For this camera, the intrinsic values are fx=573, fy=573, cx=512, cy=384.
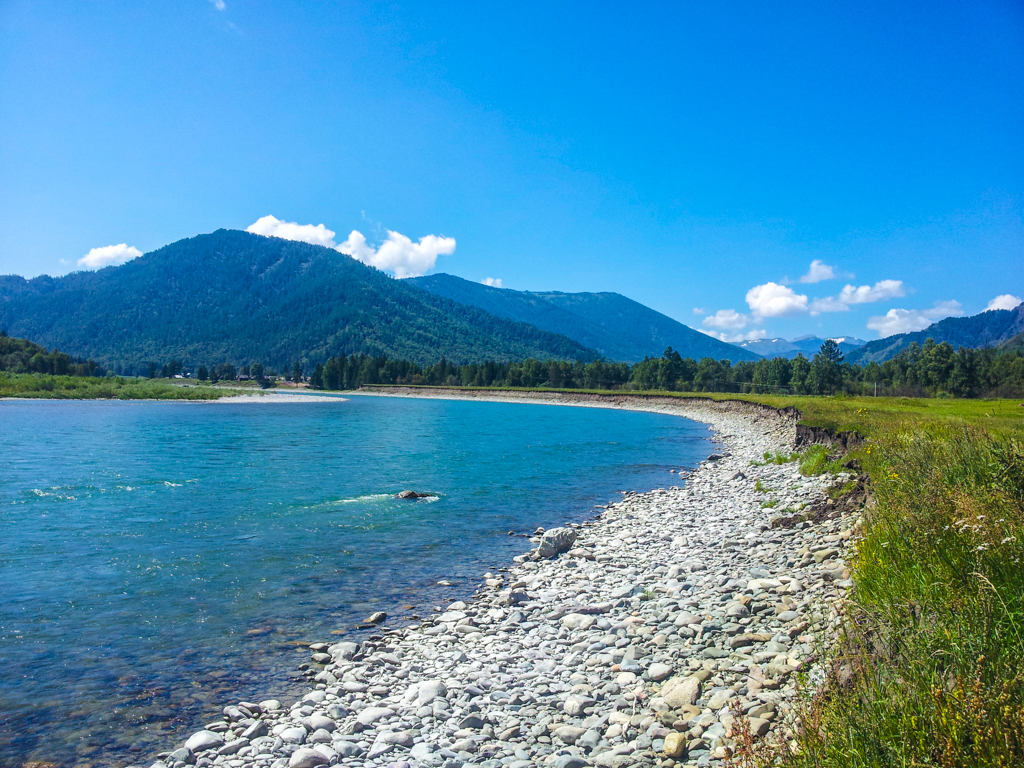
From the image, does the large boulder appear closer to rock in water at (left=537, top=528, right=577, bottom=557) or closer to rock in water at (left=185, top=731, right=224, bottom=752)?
rock in water at (left=185, top=731, right=224, bottom=752)

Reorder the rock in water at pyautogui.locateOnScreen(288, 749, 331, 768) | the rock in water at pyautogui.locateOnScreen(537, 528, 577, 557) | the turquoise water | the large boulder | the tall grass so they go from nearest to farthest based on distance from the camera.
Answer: the tall grass → the rock in water at pyautogui.locateOnScreen(288, 749, 331, 768) → the large boulder → the turquoise water → the rock in water at pyautogui.locateOnScreen(537, 528, 577, 557)

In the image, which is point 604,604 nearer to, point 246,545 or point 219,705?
point 219,705

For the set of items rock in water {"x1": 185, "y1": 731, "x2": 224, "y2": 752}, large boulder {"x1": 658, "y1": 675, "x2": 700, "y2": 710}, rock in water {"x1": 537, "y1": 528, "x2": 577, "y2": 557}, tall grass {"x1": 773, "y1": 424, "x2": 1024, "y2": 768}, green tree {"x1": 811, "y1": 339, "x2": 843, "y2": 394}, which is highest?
green tree {"x1": 811, "y1": 339, "x2": 843, "y2": 394}

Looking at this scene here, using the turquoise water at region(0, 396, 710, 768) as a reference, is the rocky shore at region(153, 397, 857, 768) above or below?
above

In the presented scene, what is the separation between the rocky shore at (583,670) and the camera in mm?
6391

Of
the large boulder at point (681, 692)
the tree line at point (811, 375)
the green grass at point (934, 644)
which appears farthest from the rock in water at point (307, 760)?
the tree line at point (811, 375)

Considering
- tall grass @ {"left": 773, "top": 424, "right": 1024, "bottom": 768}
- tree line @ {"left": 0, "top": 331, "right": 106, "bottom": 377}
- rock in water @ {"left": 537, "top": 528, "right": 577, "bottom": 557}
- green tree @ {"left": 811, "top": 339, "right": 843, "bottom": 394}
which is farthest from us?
tree line @ {"left": 0, "top": 331, "right": 106, "bottom": 377}

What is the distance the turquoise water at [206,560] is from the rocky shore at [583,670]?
1030 mm

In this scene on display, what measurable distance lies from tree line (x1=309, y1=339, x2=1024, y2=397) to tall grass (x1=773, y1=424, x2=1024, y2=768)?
3268 inches

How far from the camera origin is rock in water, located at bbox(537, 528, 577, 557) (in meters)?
14.8

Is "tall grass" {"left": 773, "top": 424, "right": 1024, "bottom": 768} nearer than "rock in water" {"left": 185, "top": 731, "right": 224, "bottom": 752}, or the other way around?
"tall grass" {"left": 773, "top": 424, "right": 1024, "bottom": 768}

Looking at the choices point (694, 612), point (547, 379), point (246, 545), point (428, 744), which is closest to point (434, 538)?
point (246, 545)

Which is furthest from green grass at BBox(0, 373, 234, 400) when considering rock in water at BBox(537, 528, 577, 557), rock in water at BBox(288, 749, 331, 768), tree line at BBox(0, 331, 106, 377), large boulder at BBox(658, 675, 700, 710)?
large boulder at BBox(658, 675, 700, 710)

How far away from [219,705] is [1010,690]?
8737mm
